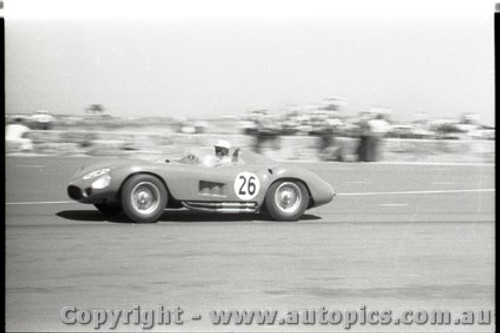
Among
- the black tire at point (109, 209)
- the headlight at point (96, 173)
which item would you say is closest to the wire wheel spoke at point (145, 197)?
the black tire at point (109, 209)

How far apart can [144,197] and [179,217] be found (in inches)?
10.9

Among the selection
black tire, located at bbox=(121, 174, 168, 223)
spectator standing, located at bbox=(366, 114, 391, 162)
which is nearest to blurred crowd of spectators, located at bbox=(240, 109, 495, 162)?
spectator standing, located at bbox=(366, 114, 391, 162)

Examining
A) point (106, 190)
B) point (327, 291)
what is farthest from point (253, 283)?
point (106, 190)

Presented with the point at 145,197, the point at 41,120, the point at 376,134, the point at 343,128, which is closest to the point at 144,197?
the point at 145,197

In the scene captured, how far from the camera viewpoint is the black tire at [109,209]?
11.5 m

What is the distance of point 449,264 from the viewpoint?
36.8 feet

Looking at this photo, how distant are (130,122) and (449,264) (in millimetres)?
2144

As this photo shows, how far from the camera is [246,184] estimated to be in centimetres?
1161

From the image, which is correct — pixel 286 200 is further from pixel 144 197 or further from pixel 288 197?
pixel 144 197

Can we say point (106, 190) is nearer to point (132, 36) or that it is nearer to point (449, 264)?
point (132, 36)

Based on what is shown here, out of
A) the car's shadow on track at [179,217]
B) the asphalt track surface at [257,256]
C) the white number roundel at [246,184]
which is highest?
the white number roundel at [246,184]

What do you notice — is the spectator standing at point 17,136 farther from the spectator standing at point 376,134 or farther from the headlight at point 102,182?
the spectator standing at point 376,134

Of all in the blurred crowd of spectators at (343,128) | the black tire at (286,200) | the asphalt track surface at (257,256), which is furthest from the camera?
the black tire at (286,200)

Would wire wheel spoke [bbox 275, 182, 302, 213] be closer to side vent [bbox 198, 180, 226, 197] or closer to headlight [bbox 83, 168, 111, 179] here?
side vent [bbox 198, 180, 226, 197]
